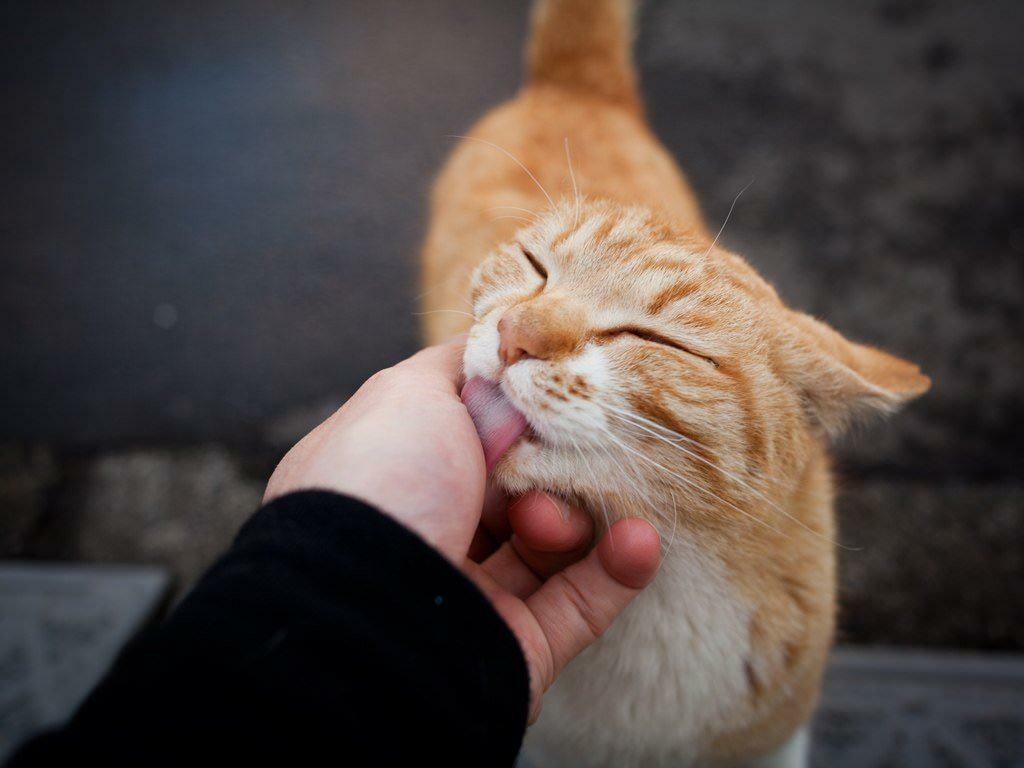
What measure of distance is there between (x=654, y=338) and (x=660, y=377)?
12cm

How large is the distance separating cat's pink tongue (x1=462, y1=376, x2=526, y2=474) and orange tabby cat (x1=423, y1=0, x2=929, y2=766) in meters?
0.03

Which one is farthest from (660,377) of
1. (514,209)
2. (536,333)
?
Answer: (514,209)

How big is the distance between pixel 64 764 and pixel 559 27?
8.35 ft

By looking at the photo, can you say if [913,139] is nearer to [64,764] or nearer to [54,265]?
[64,764]

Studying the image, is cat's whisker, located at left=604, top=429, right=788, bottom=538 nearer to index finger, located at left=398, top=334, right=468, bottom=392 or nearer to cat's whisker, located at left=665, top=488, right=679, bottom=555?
cat's whisker, located at left=665, top=488, right=679, bottom=555

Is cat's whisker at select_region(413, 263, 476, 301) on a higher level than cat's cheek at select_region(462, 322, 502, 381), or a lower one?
lower

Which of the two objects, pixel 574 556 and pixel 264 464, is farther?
pixel 264 464

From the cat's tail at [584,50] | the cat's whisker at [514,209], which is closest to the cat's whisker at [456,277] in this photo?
the cat's whisker at [514,209]

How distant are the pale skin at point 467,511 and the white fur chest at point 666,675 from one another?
A: 0.12 meters

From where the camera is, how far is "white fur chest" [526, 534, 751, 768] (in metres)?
1.26

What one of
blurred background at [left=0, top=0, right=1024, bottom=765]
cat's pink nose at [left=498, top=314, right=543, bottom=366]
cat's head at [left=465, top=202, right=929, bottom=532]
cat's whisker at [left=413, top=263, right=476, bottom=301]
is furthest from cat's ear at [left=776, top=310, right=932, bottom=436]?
blurred background at [left=0, top=0, right=1024, bottom=765]

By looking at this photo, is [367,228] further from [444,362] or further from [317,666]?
[317,666]


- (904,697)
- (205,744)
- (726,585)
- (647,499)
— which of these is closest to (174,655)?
→ (205,744)

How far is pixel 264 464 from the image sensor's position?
264 cm
